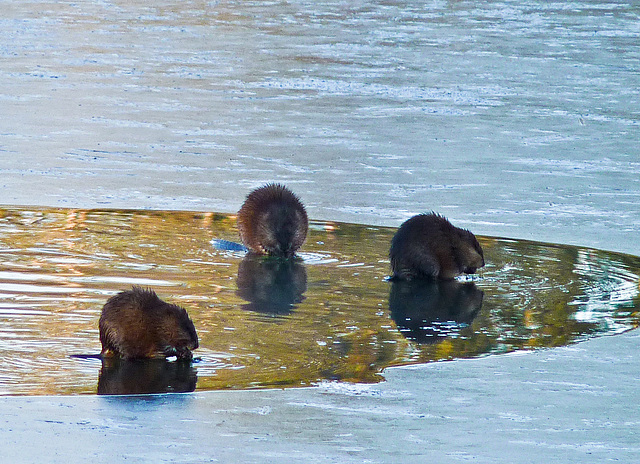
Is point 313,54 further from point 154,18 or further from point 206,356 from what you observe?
point 206,356

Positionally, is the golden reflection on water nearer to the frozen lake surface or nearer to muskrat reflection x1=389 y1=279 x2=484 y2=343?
muskrat reflection x1=389 y1=279 x2=484 y2=343

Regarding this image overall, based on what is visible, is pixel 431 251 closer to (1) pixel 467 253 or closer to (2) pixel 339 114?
(1) pixel 467 253

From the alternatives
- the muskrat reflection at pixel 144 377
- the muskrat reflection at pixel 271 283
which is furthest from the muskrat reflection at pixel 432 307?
the muskrat reflection at pixel 144 377

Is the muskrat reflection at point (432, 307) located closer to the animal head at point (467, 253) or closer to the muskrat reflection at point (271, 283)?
the animal head at point (467, 253)

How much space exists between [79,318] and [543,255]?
348cm

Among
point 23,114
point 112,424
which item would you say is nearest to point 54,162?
point 23,114

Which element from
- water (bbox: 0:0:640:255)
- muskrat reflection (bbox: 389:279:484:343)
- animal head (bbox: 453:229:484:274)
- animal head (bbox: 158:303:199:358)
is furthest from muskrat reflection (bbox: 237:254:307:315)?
water (bbox: 0:0:640:255)

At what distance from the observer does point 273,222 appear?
8.95 meters

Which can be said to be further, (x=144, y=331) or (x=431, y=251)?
(x=431, y=251)

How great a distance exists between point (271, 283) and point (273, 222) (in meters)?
0.72

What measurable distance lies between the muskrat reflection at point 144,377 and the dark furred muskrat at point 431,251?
8.00ft

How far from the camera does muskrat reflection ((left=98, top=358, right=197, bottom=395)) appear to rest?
585 cm

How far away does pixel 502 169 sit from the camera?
12.0 metres

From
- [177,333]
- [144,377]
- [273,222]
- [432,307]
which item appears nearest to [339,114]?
[273,222]
